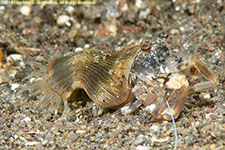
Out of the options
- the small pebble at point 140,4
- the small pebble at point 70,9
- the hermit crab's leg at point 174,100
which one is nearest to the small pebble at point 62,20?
the small pebble at point 70,9

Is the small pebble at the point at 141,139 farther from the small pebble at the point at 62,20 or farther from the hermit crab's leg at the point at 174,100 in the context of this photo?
the small pebble at the point at 62,20

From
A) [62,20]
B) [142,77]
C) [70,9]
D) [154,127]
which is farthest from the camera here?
[70,9]

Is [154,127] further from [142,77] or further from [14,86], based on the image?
[14,86]

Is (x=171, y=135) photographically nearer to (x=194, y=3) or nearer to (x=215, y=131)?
(x=215, y=131)

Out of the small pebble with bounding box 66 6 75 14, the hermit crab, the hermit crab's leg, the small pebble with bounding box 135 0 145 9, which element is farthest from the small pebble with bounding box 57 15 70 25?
the hermit crab's leg

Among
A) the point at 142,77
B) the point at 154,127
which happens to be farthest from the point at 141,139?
the point at 142,77

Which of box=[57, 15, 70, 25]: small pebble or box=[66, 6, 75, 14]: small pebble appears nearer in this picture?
box=[57, 15, 70, 25]: small pebble

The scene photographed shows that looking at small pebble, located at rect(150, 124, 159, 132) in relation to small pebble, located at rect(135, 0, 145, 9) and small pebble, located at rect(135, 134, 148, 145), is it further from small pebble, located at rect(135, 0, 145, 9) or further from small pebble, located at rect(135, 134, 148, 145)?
small pebble, located at rect(135, 0, 145, 9)
